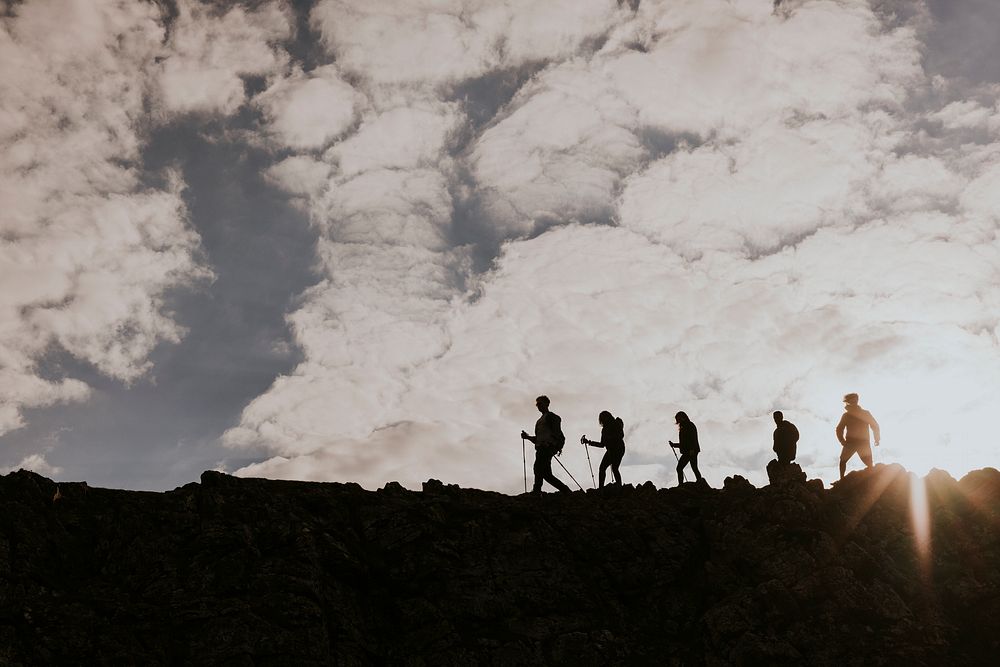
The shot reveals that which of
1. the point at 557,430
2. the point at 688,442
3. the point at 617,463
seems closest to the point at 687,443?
the point at 688,442

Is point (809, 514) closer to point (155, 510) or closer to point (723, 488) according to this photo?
point (723, 488)

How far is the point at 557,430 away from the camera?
26.8m

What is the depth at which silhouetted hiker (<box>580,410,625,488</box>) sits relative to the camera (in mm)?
27859

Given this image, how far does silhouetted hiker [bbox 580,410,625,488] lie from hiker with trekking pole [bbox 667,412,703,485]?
294cm

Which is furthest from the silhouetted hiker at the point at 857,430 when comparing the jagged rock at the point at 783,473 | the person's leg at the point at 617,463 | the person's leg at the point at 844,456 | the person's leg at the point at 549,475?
the person's leg at the point at 549,475

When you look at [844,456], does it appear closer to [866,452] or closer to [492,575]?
[866,452]

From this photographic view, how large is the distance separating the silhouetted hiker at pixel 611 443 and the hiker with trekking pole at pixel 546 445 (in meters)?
2.11

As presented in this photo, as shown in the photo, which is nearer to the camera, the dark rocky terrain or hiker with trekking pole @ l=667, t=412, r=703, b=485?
the dark rocky terrain

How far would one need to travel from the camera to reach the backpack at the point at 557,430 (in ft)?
87.0

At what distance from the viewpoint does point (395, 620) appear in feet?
65.9

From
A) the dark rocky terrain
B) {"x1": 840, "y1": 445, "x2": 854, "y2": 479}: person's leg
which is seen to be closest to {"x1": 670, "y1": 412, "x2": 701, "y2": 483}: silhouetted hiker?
the dark rocky terrain

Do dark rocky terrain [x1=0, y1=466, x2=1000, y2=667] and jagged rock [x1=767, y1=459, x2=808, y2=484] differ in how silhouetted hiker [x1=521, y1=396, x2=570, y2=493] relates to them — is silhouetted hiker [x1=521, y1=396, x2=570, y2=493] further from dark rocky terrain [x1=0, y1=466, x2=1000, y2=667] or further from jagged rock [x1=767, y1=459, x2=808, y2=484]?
jagged rock [x1=767, y1=459, x2=808, y2=484]

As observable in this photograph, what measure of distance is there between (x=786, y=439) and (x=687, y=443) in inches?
154

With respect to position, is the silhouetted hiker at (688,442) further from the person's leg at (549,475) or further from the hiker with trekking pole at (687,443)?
the person's leg at (549,475)
